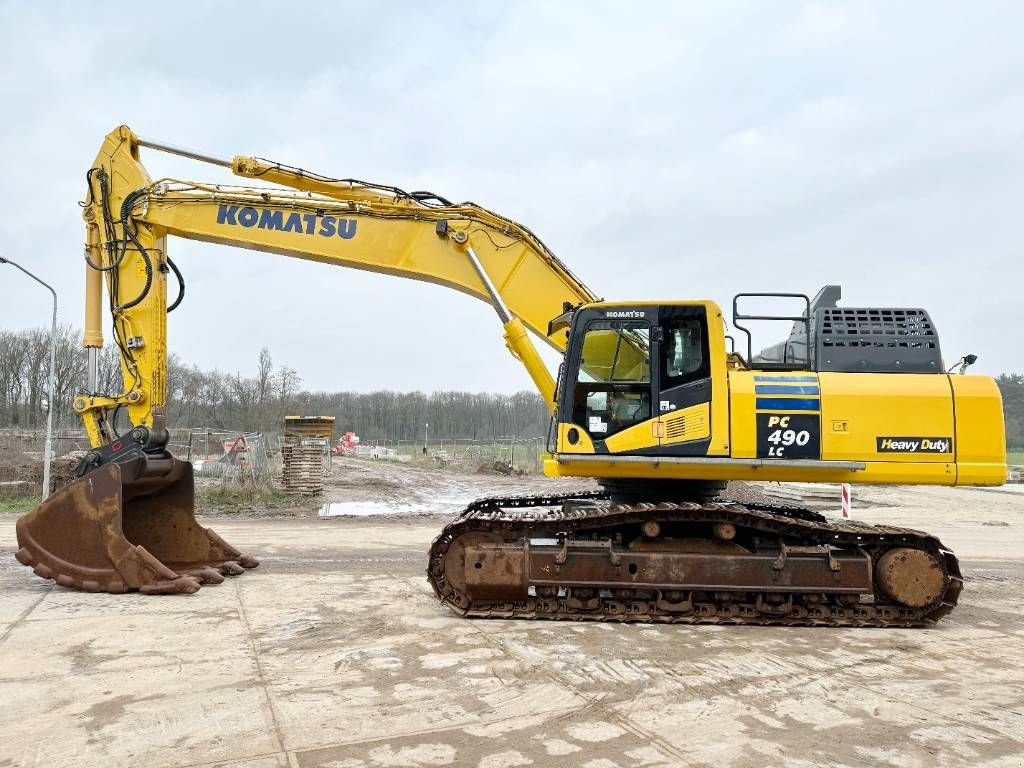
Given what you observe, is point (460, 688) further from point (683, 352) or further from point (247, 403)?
point (247, 403)

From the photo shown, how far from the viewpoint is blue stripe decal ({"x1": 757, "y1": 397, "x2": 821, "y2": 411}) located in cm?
700

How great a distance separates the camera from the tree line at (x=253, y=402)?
4819 centimetres

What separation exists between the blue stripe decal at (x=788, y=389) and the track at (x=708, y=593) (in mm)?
1144

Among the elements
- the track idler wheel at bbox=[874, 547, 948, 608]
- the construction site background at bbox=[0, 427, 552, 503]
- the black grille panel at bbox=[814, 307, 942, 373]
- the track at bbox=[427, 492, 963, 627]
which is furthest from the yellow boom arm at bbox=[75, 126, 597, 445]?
the construction site background at bbox=[0, 427, 552, 503]

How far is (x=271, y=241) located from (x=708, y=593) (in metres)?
6.38

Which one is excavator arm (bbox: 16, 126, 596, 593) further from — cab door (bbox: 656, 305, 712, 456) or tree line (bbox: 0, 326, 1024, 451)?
tree line (bbox: 0, 326, 1024, 451)

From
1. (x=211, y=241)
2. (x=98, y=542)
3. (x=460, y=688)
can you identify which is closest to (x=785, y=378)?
(x=460, y=688)

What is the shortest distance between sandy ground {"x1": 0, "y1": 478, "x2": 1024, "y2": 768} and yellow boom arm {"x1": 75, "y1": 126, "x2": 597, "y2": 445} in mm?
3070

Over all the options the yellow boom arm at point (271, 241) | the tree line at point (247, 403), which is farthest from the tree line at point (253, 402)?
the yellow boom arm at point (271, 241)

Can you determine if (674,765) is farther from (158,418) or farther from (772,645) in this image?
(158,418)

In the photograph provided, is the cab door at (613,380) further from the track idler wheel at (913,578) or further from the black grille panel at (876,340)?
the track idler wheel at (913,578)

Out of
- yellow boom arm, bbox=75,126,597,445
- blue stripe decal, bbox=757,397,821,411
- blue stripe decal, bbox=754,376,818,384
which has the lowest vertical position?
blue stripe decal, bbox=757,397,821,411

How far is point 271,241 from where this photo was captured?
920cm

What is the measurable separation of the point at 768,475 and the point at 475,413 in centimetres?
8231
